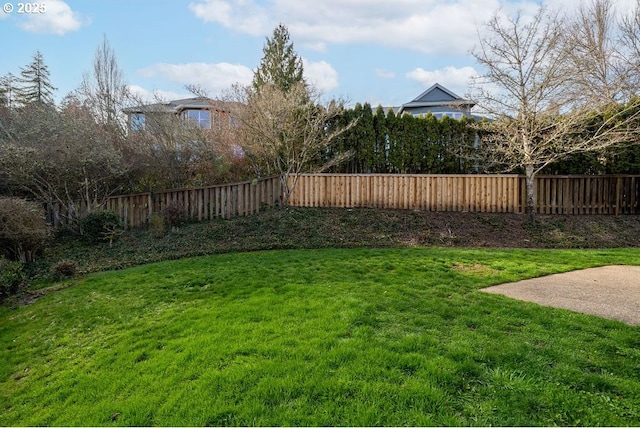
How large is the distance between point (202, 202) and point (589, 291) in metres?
10.1

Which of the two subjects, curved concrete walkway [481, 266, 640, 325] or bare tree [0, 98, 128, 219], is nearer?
curved concrete walkway [481, 266, 640, 325]

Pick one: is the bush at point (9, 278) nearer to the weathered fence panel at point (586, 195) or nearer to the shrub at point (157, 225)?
the shrub at point (157, 225)

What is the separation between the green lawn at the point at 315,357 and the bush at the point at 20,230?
9.39ft

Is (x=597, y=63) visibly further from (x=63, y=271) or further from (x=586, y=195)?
(x=63, y=271)

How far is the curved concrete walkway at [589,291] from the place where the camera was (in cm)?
435

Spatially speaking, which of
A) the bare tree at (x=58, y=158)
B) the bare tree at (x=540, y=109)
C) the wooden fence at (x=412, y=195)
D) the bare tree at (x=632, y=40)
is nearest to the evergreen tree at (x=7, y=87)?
the bare tree at (x=58, y=158)

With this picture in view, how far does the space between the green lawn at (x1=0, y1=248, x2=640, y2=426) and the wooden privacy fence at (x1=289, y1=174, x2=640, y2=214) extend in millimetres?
6028

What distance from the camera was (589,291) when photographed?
515 cm

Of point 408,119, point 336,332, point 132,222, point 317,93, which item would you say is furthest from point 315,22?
point 336,332

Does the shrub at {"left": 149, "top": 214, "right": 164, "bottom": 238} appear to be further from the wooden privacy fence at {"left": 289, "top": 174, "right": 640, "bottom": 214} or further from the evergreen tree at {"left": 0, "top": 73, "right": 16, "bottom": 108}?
the evergreen tree at {"left": 0, "top": 73, "right": 16, "bottom": 108}

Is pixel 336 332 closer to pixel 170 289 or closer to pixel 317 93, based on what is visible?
pixel 170 289

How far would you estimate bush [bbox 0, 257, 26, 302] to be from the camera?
6.29 metres

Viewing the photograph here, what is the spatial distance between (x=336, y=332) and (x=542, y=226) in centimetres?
924

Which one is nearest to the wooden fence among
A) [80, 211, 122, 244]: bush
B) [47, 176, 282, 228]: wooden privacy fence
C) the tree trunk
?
[47, 176, 282, 228]: wooden privacy fence
